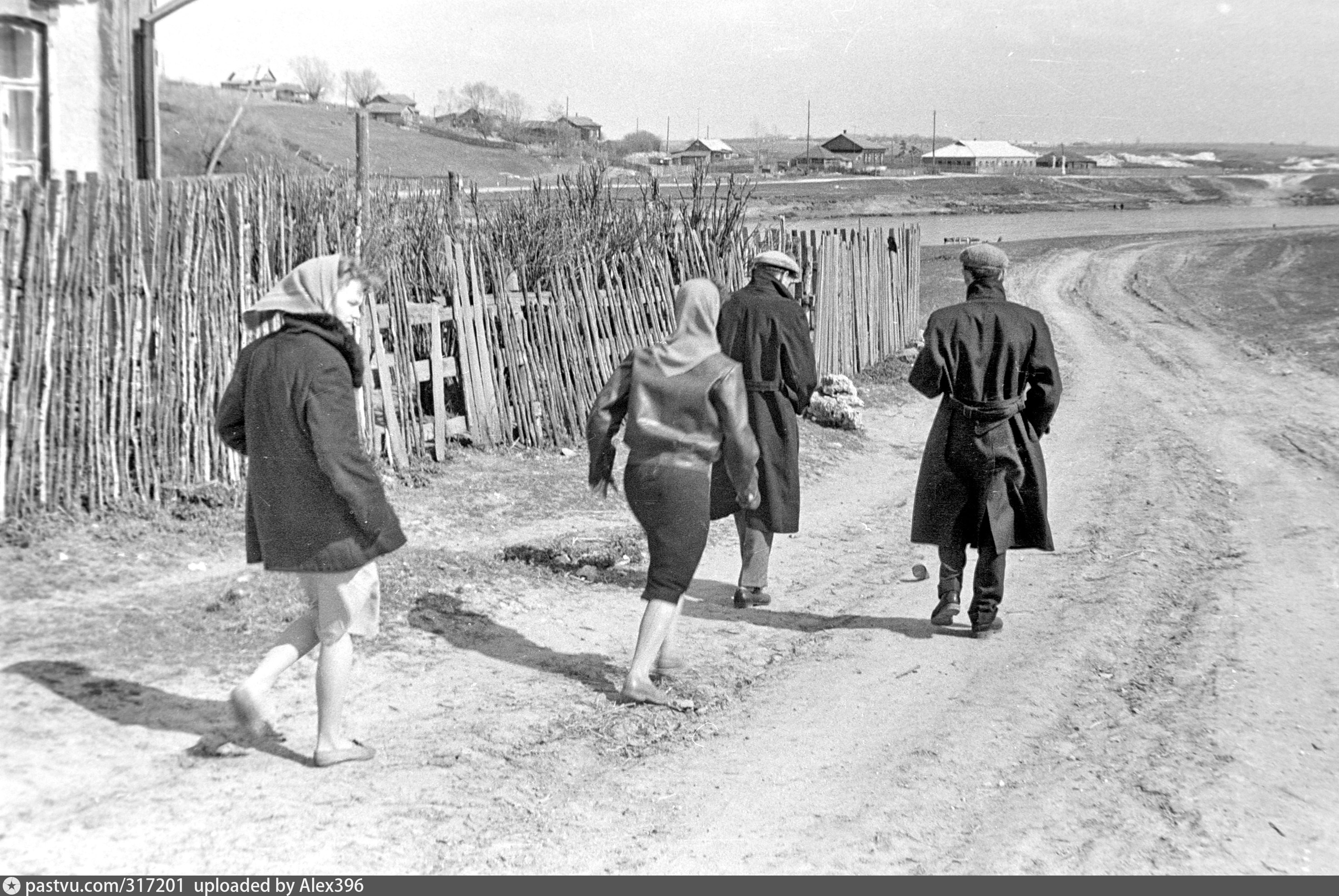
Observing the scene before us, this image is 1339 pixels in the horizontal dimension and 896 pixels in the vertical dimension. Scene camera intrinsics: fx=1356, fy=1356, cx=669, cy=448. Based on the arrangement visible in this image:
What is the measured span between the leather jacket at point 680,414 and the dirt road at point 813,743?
3.51 feet

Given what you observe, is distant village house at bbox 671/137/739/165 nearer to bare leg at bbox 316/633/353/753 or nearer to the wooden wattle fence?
the wooden wattle fence

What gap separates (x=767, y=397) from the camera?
7.27 m

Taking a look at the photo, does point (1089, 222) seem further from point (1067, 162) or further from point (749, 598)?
point (1067, 162)

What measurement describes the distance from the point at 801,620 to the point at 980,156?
110m

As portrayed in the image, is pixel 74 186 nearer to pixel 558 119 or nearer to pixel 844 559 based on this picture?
pixel 844 559

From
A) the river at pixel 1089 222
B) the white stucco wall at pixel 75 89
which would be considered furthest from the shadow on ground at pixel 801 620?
the river at pixel 1089 222

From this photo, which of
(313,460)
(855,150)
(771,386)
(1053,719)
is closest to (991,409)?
(771,386)

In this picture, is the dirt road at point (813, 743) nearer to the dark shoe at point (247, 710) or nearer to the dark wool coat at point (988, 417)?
the dark shoe at point (247, 710)

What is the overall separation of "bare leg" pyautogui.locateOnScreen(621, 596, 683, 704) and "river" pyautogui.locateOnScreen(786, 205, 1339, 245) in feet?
113

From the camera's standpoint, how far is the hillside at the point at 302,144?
16250 mm

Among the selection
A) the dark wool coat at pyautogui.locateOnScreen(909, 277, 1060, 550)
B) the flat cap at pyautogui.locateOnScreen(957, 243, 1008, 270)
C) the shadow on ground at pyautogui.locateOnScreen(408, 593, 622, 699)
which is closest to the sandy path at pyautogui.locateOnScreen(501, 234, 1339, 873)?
the dark wool coat at pyautogui.locateOnScreen(909, 277, 1060, 550)

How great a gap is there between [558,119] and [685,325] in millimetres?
46373

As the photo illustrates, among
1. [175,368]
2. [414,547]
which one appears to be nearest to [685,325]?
[414,547]

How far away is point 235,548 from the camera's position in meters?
7.51
